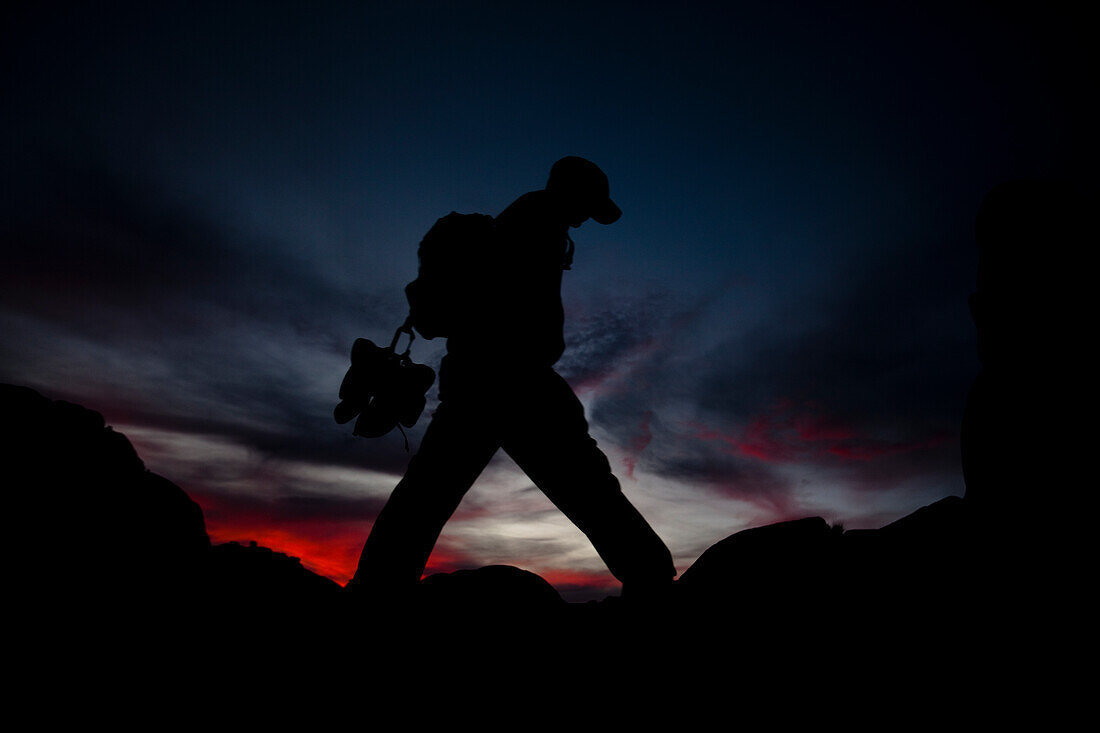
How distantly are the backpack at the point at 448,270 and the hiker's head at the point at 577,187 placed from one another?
0.48 m

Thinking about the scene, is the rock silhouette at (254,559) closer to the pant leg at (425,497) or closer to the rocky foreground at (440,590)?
the rocky foreground at (440,590)

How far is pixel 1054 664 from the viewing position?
5.82 feet

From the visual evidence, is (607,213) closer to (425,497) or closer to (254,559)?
(425,497)

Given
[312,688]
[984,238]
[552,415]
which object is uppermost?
[984,238]

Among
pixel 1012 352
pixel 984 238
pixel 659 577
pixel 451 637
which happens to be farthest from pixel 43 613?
pixel 984 238

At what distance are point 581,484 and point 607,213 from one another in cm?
169

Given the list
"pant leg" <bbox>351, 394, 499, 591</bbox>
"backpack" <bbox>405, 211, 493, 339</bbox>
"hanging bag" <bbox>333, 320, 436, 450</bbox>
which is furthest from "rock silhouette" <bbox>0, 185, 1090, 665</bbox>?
"backpack" <bbox>405, 211, 493, 339</bbox>

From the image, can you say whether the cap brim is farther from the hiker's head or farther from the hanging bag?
the hanging bag

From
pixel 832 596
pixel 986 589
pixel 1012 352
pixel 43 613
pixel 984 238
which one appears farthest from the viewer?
pixel 984 238

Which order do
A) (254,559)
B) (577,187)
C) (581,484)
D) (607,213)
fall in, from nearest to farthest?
1. (254,559)
2. (581,484)
3. (577,187)
4. (607,213)

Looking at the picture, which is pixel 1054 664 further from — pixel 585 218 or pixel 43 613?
pixel 43 613

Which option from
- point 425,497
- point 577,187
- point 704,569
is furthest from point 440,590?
point 577,187

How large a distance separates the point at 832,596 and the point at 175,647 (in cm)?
260

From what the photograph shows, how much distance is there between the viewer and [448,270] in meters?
2.88
